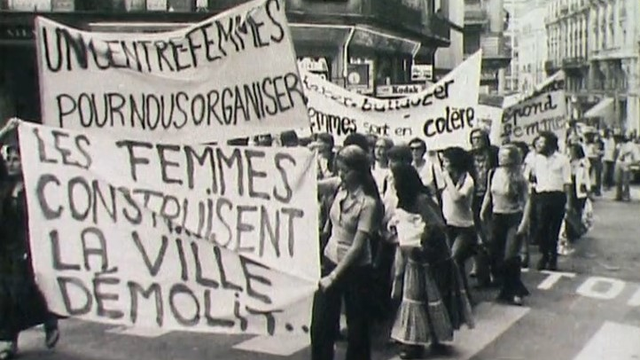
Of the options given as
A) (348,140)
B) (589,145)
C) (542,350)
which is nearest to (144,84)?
(348,140)

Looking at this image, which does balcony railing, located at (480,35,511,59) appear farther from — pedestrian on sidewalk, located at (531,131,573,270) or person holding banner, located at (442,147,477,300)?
person holding banner, located at (442,147,477,300)

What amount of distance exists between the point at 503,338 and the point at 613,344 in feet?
2.96

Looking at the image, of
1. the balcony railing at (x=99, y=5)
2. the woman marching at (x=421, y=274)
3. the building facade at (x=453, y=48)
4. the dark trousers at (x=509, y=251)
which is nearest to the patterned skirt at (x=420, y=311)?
the woman marching at (x=421, y=274)

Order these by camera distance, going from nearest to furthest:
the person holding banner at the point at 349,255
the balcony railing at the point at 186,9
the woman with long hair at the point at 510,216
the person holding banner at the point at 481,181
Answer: the person holding banner at the point at 349,255, the woman with long hair at the point at 510,216, the person holding banner at the point at 481,181, the balcony railing at the point at 186,9

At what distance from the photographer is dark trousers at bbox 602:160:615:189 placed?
28562mm

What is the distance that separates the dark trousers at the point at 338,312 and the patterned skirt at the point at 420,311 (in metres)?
0.90

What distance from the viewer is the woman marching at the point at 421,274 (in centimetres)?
848

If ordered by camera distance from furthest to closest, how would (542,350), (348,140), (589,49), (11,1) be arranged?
1. (589,49)
2. (11,1)
3. (348,140)
4. (542,350)

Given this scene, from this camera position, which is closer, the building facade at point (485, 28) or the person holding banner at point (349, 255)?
the person holding banner at point (349, 255)

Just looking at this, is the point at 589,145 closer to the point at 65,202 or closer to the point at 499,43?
the point at 65,202

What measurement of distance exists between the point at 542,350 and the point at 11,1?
59.7ft

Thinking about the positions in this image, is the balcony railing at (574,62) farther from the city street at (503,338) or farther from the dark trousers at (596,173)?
the city street at (503,338)

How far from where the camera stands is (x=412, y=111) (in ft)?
41.2

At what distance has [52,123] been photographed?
7266 millimetres
